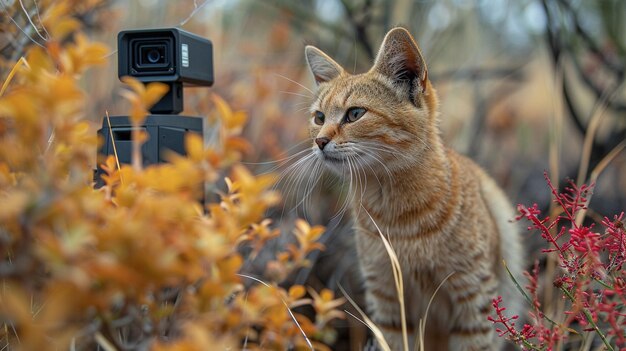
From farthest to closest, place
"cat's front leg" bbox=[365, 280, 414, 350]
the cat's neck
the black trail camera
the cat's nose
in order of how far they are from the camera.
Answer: "cat's front leg" bbox=[365, 280, 414, 350], the cat's neck, the cat's nose, the black trail camera

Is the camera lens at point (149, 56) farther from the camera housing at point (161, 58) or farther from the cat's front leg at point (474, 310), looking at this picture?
the cat's front leg at point (474, 310)

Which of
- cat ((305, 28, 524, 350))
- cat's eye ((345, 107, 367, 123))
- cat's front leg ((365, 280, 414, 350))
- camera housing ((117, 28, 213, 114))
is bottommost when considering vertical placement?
cat's front leg ((365, 280, 414, 350))

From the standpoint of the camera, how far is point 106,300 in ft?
1.71

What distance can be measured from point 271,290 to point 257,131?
2.02 meters

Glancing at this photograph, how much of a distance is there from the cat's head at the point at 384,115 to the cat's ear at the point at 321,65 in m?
0.16

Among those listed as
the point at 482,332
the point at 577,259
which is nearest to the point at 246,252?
the point at 482,332

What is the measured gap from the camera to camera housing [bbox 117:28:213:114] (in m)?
1.23

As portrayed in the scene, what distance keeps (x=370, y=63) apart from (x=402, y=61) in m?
0.97

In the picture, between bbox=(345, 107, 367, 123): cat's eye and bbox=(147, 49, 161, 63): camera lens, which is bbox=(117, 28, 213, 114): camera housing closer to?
bbox=(147, 49, 161, 63): camera lens

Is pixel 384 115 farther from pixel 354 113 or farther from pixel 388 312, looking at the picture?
pixel 388 312

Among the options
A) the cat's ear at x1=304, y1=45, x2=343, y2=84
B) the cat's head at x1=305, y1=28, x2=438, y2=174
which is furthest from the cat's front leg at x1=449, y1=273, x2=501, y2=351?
the cat's ear at x1=304, y1=45, x2=343, y2=84

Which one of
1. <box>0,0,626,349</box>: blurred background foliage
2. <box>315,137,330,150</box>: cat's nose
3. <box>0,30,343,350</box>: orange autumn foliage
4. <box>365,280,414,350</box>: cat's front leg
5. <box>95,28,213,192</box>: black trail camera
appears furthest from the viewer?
<box>0,0,626,349</box>: blurred background foliage

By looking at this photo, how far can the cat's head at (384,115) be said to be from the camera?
1.37m

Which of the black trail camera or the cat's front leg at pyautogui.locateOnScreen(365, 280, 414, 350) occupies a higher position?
the black trail camera
